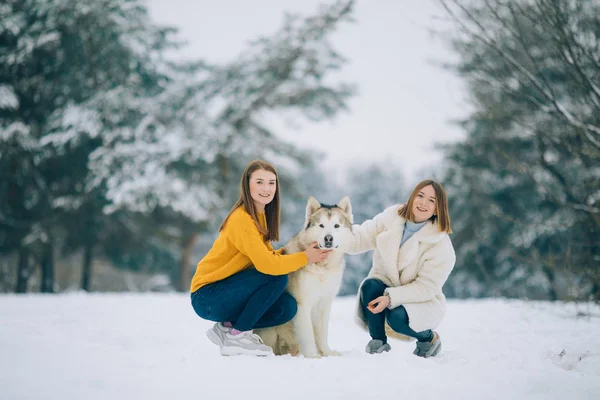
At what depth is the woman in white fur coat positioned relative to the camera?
328cm

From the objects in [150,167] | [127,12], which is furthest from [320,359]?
[127,12]

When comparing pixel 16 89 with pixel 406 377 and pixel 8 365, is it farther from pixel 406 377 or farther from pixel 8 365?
pixel 406 377

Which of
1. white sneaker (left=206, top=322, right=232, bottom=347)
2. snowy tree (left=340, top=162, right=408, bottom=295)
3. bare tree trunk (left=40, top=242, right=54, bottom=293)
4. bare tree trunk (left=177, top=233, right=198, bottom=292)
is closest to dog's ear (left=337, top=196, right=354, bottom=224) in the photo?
white sneaker (left=206, top=322, right=232, bottom=347)

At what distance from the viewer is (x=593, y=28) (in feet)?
12.6

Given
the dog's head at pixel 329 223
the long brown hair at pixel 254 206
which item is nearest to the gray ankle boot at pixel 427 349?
the dog's head at pixel 329 223

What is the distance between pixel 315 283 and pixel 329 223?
0.43m

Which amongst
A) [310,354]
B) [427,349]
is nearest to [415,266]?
[427,349]

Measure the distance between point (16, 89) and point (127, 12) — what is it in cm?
355

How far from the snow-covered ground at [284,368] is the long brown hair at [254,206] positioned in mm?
852

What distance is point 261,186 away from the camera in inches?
126

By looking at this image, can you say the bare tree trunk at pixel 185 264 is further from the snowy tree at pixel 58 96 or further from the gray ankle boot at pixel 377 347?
the gray ankle boot at pixel 377 347

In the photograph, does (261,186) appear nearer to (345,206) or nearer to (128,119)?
(345,206)

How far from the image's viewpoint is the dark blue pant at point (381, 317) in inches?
130

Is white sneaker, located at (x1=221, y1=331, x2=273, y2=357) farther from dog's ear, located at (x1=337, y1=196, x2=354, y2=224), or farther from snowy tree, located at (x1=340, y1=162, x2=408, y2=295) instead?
snowy tree, located at (x1=340, y1=162, x2=408, y2=295)
